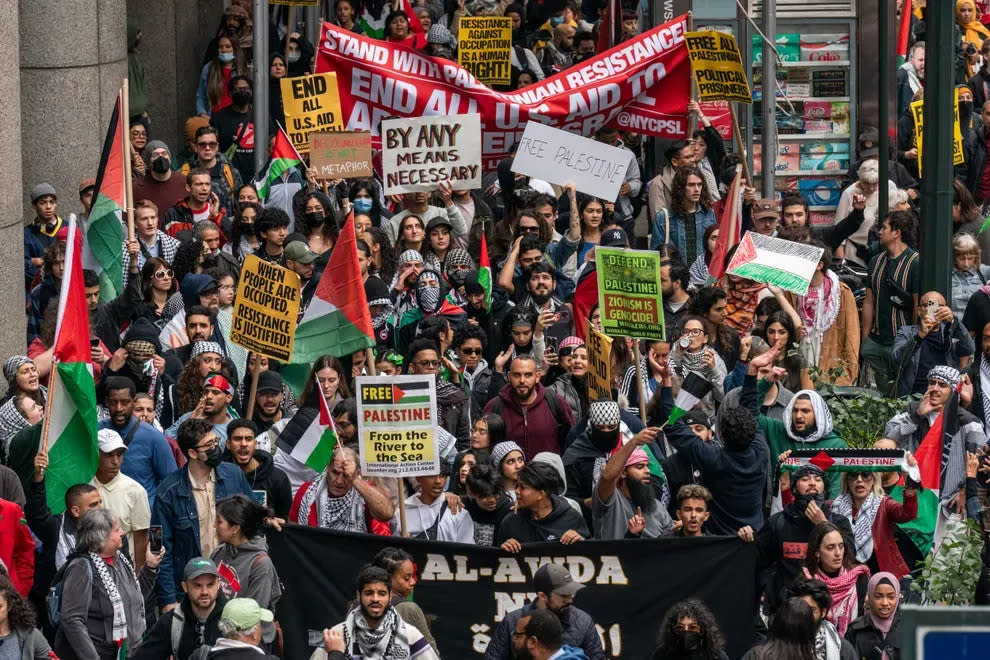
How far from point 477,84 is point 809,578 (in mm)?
8292

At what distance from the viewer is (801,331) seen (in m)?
12.9

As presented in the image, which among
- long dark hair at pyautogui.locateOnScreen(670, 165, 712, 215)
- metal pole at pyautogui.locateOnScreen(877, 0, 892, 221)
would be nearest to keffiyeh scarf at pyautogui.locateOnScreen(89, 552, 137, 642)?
long dark hair at pyautogui.locateOnScreen(670, 165, 712, 215)

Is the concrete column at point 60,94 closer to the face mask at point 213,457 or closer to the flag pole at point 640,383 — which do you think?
the flag pole at point 640,383

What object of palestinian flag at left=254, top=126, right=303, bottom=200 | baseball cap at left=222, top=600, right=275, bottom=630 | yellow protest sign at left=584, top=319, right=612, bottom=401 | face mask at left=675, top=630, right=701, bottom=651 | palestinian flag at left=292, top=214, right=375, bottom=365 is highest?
palestinian flag at left=254, top=126, right=303, bottom=200

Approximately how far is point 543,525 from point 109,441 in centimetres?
238

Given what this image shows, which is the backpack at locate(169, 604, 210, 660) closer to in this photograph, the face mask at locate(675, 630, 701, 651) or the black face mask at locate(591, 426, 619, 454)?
the face mask at locate(675, 630, 701, 651)

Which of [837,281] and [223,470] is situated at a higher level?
[837,281]

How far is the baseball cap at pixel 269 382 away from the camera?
39.7 ft

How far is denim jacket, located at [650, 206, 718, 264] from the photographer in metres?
15.7

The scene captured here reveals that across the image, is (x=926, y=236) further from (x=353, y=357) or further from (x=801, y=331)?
(x=353, y=357)

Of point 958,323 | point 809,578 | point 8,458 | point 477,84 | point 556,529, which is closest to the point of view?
point 809,578

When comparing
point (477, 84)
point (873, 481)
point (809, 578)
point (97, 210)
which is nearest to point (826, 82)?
point (477, 84)

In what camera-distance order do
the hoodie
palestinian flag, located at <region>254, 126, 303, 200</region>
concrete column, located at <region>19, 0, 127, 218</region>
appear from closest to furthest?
the hoodie < palestinian flag, located at <region>254, 126, 303, 200</region> < concrete column, located at <region>19, 0, 127, 218</region>

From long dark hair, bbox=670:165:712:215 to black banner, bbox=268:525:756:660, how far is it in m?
5.78
